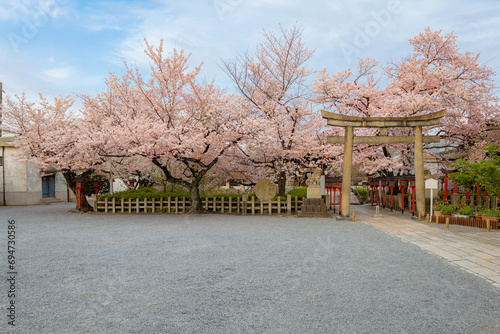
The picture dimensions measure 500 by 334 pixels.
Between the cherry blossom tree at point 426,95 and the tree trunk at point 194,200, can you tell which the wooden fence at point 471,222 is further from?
the tree trunk at point 194,200

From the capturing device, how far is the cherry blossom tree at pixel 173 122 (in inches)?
532

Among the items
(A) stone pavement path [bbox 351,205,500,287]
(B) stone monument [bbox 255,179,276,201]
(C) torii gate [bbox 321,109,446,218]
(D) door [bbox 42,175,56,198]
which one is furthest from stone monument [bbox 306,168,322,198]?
(D) door [bbox 42,175,56,198]

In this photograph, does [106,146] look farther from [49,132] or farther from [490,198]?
[490,198]

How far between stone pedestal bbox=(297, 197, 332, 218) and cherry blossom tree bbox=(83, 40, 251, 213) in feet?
13.7

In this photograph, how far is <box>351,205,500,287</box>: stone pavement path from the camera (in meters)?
5.79

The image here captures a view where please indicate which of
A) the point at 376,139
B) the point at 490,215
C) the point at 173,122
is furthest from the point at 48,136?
the point at 490,215

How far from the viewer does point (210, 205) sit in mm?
16141

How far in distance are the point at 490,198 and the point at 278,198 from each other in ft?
28.1

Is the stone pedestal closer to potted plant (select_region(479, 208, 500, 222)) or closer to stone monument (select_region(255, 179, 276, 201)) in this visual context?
stone monument (select_region(255, 179, 276, 201))

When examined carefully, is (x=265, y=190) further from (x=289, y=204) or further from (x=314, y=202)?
(x=314, y=202)

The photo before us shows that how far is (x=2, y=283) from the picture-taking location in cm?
484

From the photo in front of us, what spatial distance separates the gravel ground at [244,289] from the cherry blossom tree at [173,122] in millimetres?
6291

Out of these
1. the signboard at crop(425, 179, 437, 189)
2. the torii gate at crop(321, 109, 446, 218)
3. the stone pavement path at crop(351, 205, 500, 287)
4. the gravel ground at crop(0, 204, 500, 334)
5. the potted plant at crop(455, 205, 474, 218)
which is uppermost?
the torii gate at crop(321, 109, 446, 218)

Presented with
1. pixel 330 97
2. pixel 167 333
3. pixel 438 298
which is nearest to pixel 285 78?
pixel 330 97
